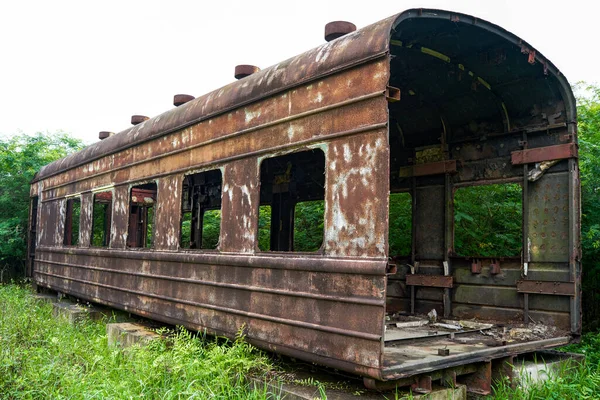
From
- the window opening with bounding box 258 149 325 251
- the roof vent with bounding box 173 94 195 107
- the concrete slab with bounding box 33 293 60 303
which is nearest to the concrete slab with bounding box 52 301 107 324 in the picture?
the concrete slab with bounding box 33 293 60 303

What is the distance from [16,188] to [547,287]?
1421 centimetres

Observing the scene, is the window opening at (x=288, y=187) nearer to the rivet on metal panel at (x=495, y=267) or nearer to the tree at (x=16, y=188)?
the rivet on metal panel at (x=495, y=267)

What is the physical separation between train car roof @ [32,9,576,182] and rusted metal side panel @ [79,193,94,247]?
1.99 metres

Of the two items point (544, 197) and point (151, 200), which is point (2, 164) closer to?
point (151, 200)

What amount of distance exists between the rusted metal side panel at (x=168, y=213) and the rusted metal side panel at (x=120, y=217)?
991 millimetres

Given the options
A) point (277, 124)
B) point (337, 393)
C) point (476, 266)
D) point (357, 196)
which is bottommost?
point (337, 393)

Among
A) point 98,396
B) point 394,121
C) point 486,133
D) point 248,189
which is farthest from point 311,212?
point 98,396

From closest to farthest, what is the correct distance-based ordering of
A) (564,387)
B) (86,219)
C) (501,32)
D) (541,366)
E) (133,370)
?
1. (564,387)
2. (501,32)
3. (541,366)
4. (133,370)
5. (86,219)

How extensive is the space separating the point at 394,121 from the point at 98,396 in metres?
5.14

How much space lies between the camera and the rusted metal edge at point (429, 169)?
6926mm

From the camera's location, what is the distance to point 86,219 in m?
9.32

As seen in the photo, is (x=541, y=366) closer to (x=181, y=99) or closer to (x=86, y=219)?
(x=181, y=99)

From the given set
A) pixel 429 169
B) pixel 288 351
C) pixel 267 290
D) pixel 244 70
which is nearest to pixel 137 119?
pixel 244 70

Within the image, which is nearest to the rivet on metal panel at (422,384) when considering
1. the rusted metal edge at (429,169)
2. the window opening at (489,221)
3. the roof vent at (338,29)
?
the roof vent at (338,29)
